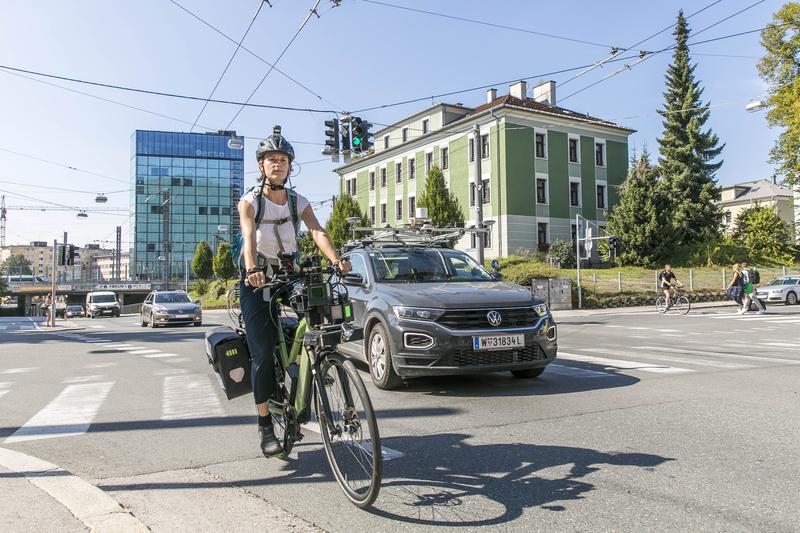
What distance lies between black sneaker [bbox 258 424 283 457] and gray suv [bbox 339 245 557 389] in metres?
2.02

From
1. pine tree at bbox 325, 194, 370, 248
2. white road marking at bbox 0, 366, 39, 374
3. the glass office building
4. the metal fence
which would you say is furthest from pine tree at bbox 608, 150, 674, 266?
the glass office building

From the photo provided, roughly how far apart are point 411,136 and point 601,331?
39075 mm

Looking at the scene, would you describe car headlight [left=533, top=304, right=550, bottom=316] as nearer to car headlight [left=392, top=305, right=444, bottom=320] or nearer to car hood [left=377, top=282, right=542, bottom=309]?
car hood [left=377, top=282, right=542, bottom=309]

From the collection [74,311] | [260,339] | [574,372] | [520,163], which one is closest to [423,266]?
[574,372]

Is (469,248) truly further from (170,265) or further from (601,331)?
(170,265)

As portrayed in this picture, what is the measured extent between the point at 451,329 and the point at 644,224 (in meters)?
34.6

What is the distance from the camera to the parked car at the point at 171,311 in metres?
22.4

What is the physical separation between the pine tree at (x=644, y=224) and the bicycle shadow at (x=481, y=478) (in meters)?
36.1

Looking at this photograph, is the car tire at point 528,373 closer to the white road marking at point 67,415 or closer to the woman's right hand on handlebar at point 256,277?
the woman's right hand on handlebar at point 256,277

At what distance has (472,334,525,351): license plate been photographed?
6.07m

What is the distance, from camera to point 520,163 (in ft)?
142

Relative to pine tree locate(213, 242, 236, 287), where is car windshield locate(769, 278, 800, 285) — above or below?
below

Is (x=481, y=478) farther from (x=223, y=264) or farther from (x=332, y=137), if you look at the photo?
(x=223, y=264)

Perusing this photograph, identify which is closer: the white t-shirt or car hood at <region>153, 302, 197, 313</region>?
the white t-shirt
